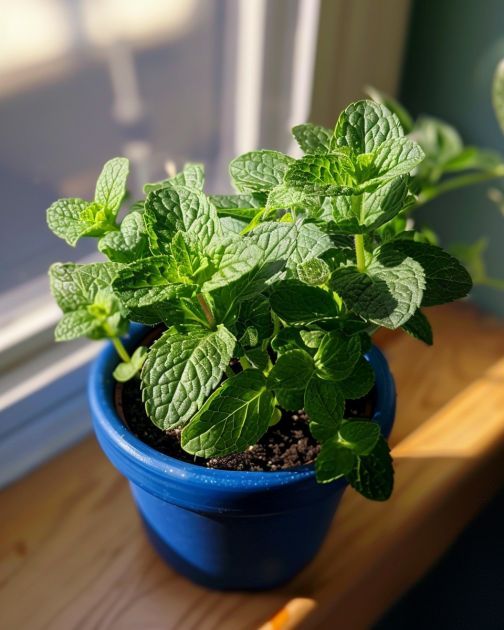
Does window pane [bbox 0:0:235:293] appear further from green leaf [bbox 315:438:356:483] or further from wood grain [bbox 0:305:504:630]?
green leaf [bbox 315:438:356:483]

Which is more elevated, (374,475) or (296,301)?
(296,301)

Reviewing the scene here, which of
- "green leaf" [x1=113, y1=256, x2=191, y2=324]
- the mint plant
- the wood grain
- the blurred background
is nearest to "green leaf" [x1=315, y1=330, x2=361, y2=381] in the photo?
the mint plant

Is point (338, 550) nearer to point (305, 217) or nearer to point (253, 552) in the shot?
point (253, 552)

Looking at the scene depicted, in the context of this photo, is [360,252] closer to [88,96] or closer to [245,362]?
[245,362]

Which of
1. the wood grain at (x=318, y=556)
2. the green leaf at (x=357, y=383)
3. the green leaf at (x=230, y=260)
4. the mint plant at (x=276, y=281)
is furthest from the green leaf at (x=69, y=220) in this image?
the wood grain at (x=318, y=556)

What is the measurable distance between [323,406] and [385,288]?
104 mm

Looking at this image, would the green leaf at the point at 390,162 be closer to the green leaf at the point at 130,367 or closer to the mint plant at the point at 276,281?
the mint plant at the point at 276,281

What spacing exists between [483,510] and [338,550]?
0.32m

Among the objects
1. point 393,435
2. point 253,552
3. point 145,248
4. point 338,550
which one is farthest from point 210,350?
point 393,435

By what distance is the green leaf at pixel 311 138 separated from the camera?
1.82ft

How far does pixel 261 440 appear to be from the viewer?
0.64 meters

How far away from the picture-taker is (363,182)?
1.69 ft

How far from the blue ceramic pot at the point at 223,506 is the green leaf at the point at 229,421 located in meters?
0.03

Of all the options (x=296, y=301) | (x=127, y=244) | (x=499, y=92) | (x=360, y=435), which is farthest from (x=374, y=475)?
(x=499, y=92)
